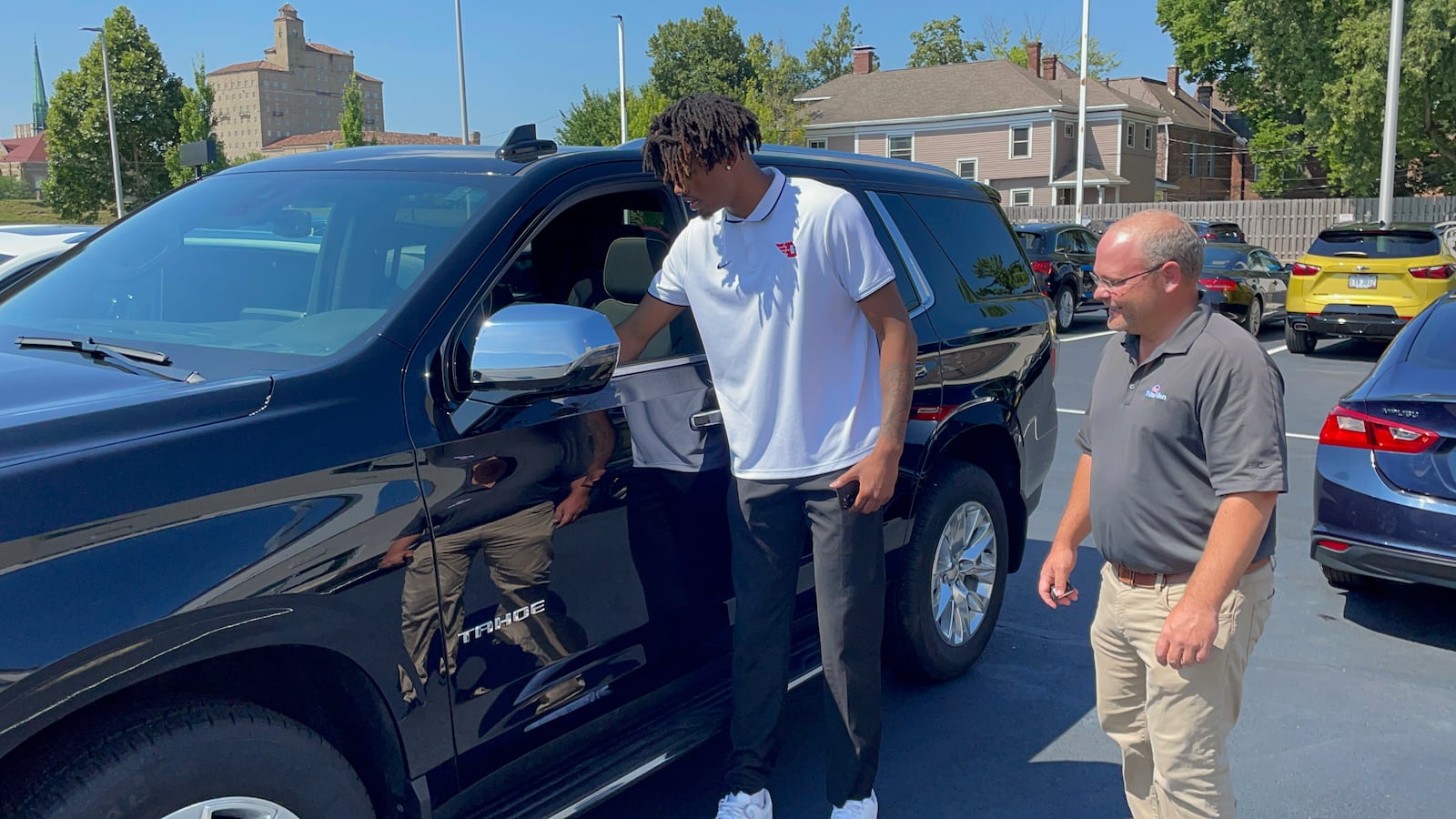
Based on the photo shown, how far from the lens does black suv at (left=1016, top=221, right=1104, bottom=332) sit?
17984 mm

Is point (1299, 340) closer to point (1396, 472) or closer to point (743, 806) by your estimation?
point (1396, 472)

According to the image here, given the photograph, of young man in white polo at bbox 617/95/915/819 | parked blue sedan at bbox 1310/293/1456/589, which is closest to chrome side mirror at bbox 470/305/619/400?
young man in white polo at bbox 617/95/915/819

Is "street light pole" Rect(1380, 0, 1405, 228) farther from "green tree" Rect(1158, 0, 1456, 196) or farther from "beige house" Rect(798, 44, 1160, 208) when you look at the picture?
"beige house" Rect(798, 44, 1160, 208)

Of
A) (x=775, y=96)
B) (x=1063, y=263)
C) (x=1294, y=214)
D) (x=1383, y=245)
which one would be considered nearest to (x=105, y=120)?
(x=775, y=96)

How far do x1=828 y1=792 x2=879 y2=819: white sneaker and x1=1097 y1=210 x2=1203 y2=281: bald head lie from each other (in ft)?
5.46

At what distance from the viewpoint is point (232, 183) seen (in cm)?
333

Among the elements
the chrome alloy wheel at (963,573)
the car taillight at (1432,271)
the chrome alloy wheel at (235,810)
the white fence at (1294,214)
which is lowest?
the chrome alloy wheel at (963,573)

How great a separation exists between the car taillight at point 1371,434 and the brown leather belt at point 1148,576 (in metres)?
2.39

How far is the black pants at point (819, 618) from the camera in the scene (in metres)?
3.00

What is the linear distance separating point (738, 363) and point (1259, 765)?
229 centimetres

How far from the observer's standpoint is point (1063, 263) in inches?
721

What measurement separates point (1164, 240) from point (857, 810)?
1739mm

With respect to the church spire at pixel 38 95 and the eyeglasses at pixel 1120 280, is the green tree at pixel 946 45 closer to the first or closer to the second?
the eyeglasses at pixel 1120 280

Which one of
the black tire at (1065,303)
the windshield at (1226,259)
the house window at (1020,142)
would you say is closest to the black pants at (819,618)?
the black tire at (1065,303)
